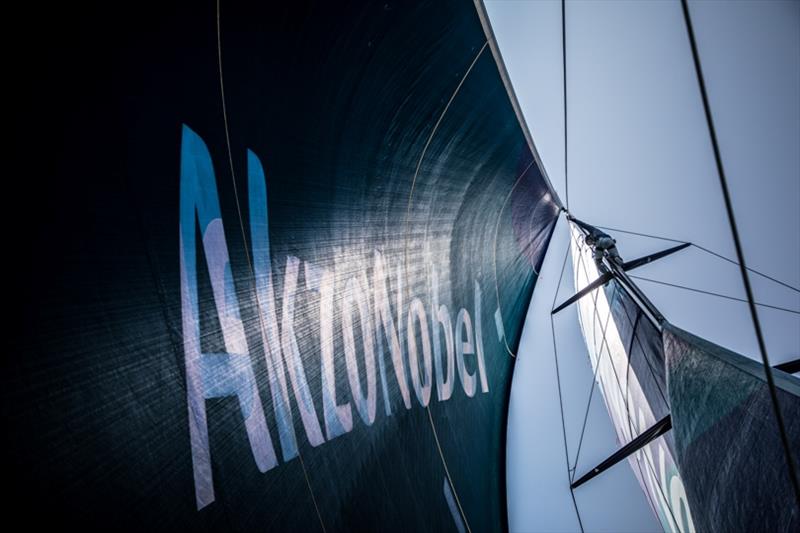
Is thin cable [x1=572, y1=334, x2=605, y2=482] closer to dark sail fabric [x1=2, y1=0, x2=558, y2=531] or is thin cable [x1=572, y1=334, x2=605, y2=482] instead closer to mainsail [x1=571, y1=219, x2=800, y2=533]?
Result: mainsail [x1=571, y1=219, x2=800, y2=533]

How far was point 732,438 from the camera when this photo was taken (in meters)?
1.58

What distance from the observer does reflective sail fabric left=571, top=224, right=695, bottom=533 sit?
9.43ft

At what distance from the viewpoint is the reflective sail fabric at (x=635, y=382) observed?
288 cm

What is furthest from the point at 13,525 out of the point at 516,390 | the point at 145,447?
the point at 516,390

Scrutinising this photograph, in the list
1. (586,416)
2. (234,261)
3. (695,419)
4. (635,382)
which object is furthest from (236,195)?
Answer: (586,416)

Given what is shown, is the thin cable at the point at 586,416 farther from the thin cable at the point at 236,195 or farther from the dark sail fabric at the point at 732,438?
the thin cable at the point at 236,195

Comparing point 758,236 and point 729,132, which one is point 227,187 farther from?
point 758,236

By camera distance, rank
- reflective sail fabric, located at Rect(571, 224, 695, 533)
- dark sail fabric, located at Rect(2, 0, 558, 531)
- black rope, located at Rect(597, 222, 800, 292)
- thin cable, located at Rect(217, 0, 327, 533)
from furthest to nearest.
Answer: black rope, located at Rect(597, 222, 800, 292), reflective sail fabric, located at Rect(571, 224, 695, 533), thin cable, located at Rect(217, 0, 327, 533), dark sail fabric, located at Rect(2, 0, 558, 531)

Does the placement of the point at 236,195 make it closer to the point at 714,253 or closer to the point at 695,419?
the point at 695,419

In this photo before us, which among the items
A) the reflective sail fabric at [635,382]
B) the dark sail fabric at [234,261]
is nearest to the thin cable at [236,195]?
the dark sail fabric at [234,261]

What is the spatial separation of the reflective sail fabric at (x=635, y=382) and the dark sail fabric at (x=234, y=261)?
1.19 m

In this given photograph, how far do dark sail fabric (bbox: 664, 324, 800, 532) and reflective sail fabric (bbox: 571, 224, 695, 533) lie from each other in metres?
0.33

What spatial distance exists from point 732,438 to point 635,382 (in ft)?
6.75

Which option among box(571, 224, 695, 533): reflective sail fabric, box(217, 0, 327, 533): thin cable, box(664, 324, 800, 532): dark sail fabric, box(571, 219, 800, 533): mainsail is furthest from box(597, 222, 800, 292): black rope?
box(217, 0, 327, 533): thin cable
